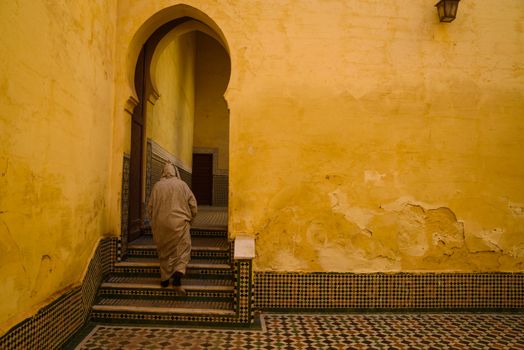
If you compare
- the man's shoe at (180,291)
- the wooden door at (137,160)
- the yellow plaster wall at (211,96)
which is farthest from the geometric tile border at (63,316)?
the yellow plaster wall at (211,96)

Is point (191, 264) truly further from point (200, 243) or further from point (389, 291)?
point (389, 291)

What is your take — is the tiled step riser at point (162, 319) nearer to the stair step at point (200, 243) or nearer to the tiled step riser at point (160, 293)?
the tiled step riser at point (160, 293)

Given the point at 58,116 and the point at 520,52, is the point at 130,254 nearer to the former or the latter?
the point at 58,116

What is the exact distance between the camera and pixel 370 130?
17.5ft

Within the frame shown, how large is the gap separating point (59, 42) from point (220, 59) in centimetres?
1056

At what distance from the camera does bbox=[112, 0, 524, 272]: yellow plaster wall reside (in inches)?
206

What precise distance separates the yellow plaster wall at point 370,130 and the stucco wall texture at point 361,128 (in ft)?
0.04

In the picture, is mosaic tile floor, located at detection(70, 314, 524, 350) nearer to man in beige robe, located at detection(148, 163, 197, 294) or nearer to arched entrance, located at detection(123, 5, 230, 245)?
man in beige robe, located at detection(148, 163, 197, 294)

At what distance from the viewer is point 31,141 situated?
3.21m

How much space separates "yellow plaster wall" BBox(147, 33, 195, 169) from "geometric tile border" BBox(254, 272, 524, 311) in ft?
11.9

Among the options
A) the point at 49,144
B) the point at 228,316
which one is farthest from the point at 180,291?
the point at 49,144

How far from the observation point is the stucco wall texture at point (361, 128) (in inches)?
205

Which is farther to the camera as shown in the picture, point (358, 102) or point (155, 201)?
point (358, 102)

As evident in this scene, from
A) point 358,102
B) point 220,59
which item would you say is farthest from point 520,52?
point 220,59
